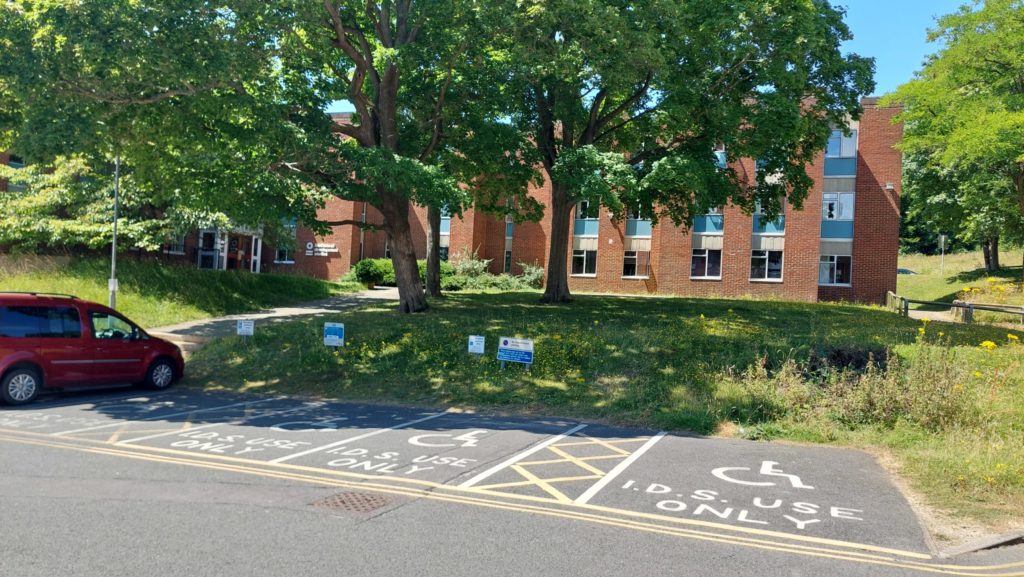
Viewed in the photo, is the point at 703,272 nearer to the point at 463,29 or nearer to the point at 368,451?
the point at 463,29

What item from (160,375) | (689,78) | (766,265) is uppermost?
(689,78)

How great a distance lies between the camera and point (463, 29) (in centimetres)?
1748

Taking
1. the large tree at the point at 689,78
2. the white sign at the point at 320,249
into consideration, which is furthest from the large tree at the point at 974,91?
the white sign at the point at 320,249

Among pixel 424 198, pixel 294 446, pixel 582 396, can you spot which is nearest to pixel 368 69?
pixel 424 198

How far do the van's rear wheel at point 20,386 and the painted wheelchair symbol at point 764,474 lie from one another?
36.1 feet

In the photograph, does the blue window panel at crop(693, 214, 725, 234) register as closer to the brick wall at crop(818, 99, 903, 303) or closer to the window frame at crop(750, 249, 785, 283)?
the window frame at crop(750, 249, 785, 283)

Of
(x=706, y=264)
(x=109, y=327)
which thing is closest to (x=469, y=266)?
(x=706, y=264)

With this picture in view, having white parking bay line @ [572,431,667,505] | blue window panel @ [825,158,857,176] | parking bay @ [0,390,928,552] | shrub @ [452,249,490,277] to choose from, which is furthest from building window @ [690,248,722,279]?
white parking bay line @ [572,431,667,505]

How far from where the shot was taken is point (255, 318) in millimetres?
24109

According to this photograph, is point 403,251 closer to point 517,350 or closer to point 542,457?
point 517,350

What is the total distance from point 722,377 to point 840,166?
2778 cm

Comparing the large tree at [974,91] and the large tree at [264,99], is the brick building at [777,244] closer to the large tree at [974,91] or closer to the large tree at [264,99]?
the large tree at [974,91]

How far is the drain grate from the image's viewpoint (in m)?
6.65

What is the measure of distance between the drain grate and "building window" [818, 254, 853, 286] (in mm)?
34362
